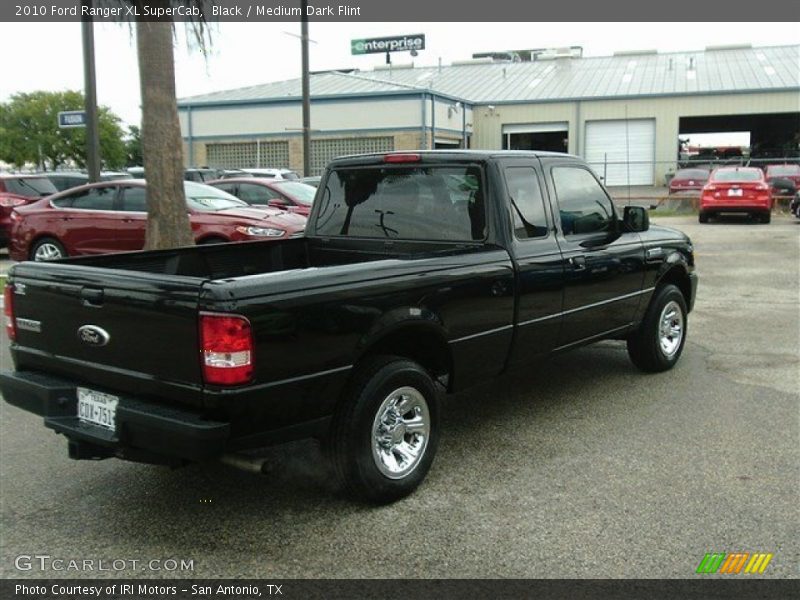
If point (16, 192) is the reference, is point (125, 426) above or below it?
below

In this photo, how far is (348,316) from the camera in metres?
3.82

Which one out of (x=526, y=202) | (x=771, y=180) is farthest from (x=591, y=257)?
(x=771, y=180)

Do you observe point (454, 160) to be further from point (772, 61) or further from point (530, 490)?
point (772, 61)

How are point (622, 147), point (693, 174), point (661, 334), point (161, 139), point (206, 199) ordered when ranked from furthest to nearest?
point (622, 147)
point (693, 174)
point (206, 199)
point (161, 139)
point (661, 334)

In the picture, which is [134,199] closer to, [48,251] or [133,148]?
[48,251]

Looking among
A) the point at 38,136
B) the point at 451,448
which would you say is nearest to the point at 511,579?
the point at 451,448

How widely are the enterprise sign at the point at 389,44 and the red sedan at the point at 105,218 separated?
4929 cm

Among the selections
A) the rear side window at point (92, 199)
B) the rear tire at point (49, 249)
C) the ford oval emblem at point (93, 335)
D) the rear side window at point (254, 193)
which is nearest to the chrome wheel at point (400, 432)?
the ford oval emblem at point (93, 335)

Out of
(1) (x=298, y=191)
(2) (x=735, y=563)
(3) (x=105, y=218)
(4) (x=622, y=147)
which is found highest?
(4) (x=622, y=147)

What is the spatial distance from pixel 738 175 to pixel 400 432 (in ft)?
67.6

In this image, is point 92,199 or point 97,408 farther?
point 92,199

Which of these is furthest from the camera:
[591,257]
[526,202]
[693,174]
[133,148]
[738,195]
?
[133,148]

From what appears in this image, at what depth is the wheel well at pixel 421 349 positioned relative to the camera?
4180 millimetres

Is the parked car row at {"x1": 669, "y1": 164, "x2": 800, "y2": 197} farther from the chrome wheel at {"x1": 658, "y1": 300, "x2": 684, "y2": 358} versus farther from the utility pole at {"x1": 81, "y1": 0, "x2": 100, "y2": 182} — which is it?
the chrome wheel at {"x1": 658, "y1": 300, "x2": 684, "y2": 358}
